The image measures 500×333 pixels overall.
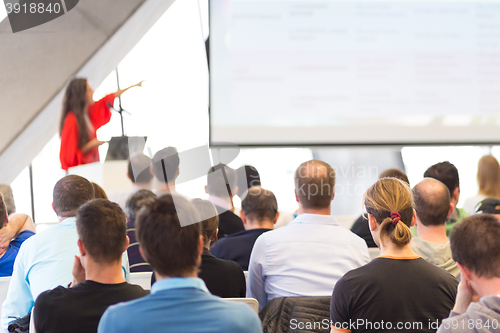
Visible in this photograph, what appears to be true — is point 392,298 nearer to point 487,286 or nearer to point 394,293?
point 394,293

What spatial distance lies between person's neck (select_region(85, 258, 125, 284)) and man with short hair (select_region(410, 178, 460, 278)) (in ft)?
4.76

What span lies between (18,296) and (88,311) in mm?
724

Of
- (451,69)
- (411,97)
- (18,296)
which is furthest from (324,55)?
(18,296)

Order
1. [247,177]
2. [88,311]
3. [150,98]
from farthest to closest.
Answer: [150,98], [247,177], [88,311]

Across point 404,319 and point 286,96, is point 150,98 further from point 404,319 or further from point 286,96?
point 404,319

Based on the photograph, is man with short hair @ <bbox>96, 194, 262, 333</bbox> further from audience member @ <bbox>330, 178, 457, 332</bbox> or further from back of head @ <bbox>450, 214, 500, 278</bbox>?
back of head @ <bbox>450, 214, 500, 278</bbox>

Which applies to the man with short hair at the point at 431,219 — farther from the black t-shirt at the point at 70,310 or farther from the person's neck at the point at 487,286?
the black t-shirt at the point at 70,310

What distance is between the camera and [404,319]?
1.39m

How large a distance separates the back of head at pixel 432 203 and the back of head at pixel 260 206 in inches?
30.7

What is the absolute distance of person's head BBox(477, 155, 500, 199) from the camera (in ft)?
9.94

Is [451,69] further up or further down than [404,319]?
further up

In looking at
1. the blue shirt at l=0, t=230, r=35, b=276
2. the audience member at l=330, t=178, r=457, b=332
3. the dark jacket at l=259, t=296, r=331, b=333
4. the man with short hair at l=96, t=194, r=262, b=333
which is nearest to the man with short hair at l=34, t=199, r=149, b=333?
the man with short hair at l=96, t=194, r=262, b=333

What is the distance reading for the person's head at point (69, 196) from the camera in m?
2.00

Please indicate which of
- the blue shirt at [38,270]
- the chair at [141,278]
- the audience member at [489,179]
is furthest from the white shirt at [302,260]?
the audience member at [489,179]
